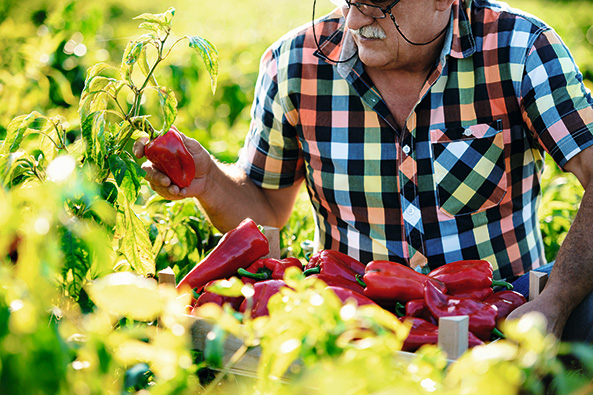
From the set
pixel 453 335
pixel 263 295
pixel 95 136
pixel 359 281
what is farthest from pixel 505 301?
pixel 95 136

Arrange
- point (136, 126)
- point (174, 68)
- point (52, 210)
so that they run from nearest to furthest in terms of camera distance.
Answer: point (52, 210) → point (136, 126) → point (174, 68)

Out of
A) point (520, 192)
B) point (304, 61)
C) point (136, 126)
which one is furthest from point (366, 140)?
point (136, 126)

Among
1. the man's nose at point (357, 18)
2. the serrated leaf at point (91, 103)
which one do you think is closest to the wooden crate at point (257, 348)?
the serrated leaf at point (91, 103)

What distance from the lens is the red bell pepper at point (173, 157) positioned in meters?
1.84

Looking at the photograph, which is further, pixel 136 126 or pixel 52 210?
pixel 136 126

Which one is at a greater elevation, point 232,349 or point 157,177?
point 157,177

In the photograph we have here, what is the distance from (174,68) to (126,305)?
3.07m

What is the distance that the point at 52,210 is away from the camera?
74 cm

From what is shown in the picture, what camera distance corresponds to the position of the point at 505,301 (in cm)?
162

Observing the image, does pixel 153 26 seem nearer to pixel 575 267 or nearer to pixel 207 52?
pixel 207 52

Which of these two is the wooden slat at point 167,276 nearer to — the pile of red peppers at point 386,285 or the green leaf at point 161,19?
the pile of red peppers at point 386,285

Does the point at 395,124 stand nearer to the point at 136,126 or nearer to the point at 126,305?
the point at 136,126

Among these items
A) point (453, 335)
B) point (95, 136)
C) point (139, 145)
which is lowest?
point (453, 335)

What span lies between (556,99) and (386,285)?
0.91 metres
